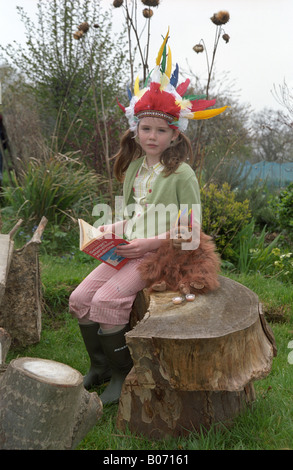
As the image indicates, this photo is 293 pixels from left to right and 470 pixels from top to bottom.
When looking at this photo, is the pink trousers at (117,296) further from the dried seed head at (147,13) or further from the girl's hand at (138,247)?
the dried seed head at (147,13)

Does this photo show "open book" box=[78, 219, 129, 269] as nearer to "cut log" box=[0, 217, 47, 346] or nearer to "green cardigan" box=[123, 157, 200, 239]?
"green cardigan" box=[123, 157, 200, 239]

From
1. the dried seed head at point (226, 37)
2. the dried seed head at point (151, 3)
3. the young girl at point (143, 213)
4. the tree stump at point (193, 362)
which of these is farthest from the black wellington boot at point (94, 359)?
the dried seed head at point (226, 37)

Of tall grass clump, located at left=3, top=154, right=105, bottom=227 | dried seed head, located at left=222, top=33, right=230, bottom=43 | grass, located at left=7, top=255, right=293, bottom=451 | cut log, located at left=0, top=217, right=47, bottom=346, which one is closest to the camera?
grass, located at left=7, top=255, right=293, bottom=451

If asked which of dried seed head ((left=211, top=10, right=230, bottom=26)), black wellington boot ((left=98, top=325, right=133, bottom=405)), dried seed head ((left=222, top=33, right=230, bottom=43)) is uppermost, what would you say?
dried seed head ((left=211, top=10, right=230, bottom=26))

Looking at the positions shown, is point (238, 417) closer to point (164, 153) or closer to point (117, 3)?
point (164, 153)

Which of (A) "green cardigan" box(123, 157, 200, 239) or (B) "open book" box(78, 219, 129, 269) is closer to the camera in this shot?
(B) "open book" box(78, 219, 129, 269)

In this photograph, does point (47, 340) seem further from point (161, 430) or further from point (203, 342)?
point (203, 342)

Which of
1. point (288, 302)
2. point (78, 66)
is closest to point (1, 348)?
point (288, 302)

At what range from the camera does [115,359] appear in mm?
2646

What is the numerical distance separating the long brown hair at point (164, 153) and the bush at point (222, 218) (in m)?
2.14

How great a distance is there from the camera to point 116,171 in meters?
3.10

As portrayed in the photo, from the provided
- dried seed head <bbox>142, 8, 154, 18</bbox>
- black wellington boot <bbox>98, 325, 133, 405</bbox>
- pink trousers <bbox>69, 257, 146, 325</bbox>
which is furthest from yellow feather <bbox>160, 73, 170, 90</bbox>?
dried seed head <bbox>142, 8, 154, 18</bbox>

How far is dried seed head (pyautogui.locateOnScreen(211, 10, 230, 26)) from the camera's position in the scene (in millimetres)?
4824
